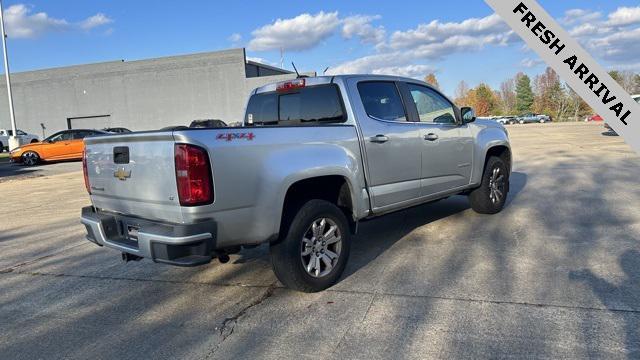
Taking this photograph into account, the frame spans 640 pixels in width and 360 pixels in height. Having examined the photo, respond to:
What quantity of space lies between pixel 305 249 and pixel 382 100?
1902 millimetres

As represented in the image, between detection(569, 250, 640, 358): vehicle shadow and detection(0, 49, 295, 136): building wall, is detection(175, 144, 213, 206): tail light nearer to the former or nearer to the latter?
detection(569, 250, 640, 358): vehicle shadow

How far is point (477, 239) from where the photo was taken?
18.8ft

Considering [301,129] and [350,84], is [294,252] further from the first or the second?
[350,84]

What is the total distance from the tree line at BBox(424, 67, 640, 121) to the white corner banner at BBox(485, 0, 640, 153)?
87.6 meters

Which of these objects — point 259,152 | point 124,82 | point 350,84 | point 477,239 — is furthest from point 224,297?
point 124,82

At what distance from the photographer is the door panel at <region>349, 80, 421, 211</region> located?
15.7ft

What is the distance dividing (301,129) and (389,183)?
1278mm

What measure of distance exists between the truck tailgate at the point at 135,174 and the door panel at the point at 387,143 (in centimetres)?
194

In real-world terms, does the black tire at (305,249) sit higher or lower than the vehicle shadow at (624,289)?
higher

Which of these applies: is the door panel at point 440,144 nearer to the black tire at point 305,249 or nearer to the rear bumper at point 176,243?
the black tire at point 305,249

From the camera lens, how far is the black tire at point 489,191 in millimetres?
6766

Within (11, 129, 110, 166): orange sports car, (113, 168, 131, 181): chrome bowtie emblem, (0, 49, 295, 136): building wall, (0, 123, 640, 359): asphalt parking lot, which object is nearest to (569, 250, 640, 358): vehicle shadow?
(0, 123, 640, 359): asphalt parking lot

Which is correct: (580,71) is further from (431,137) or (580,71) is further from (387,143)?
(431,137)

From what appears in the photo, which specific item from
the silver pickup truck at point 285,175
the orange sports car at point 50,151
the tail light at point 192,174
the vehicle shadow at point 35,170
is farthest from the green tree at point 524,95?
the tail light at point 192,174
